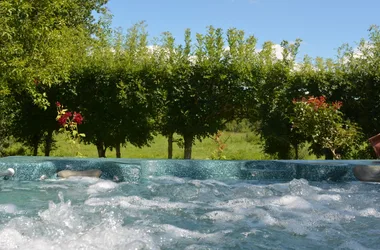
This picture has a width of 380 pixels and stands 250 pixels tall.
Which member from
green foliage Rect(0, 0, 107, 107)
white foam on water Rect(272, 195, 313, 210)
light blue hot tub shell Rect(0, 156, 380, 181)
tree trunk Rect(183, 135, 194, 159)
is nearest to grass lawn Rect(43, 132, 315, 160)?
tree trunk Rect(183, 135, 194, 159)

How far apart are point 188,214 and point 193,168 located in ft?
7.73

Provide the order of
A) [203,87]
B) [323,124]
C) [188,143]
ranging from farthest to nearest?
[188,143] < [203,87] < [323,124]

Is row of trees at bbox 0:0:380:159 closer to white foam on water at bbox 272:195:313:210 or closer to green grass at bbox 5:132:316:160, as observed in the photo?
green grass at bbox 5:132:316:160

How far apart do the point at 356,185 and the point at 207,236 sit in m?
3.30

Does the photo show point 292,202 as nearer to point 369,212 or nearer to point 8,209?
point 369,212

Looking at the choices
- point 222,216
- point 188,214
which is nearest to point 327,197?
point 222,216

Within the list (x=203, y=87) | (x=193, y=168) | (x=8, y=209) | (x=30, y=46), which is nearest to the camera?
(x=8, y=209)

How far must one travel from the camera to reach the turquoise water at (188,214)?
3.89m

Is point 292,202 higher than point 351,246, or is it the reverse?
point 292,202

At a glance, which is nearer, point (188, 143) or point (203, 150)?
point (188, 143)

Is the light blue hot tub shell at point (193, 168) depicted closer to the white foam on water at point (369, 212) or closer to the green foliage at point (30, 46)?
the white foam on water at point (369, 212)

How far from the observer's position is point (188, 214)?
4.93 meters

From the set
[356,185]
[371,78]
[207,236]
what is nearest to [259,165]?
Answer: [356,185]

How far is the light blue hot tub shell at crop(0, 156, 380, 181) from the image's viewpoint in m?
7.07
